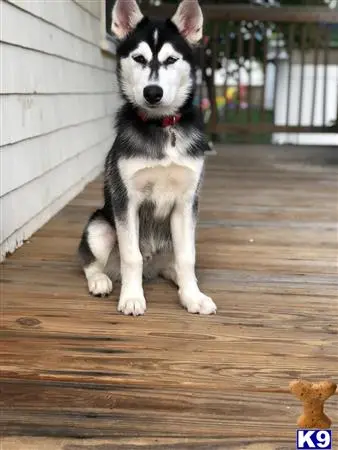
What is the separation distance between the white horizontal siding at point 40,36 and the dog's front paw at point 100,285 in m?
1.22

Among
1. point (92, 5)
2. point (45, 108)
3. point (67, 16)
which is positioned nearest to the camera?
point (45, 108)

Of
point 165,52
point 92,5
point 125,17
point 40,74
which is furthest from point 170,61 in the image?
point 92,5

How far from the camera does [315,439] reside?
1381 mm

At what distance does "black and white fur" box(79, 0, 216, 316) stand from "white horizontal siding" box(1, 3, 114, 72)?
825mm

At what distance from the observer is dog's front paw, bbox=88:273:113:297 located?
7.79ft

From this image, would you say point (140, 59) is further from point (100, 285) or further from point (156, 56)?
point (100, 285)

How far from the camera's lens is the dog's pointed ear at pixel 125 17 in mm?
2205


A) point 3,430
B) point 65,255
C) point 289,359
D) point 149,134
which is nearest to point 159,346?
point 289,359

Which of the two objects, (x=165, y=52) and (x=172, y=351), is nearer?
(x=172, y=351)

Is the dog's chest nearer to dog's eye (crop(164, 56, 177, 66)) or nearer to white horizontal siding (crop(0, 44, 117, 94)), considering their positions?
dog's eye (crop(164, 56, 177, 66))

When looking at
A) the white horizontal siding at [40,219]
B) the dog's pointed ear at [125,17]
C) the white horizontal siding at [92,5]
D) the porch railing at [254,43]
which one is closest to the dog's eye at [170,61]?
the dog's pointed ear at [125,17]

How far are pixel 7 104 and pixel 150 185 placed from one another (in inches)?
40.0

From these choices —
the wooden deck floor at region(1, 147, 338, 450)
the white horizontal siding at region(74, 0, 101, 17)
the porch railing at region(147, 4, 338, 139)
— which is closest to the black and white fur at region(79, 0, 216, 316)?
the wooden deck floor at region(1, 147, 338, 450)

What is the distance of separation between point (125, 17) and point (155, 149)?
513 millimetres
